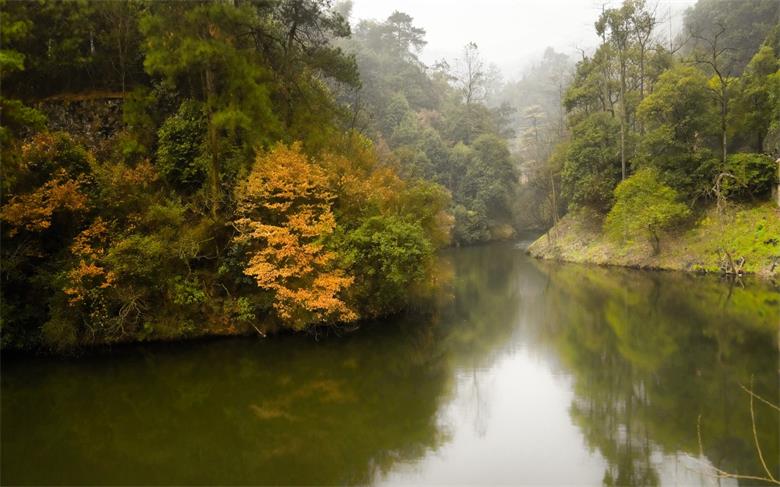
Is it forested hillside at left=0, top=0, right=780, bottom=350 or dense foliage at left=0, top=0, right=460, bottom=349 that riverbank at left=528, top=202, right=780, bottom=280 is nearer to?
forested hillside at left=0, top=0, right=780, bottom=350

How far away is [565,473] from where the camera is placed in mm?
8234

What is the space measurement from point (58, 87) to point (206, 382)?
13.0 metres

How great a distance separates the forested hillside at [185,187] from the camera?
1399 centimetres

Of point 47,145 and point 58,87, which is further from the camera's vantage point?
point 58,87

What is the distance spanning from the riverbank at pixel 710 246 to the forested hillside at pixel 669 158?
63 mm

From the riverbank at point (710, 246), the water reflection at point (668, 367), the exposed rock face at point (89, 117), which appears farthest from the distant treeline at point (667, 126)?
the exposed rock face at point (89, 117)

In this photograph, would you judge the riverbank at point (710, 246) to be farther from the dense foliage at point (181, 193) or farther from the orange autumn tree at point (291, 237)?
the orange autumn tree at point (291, 237)

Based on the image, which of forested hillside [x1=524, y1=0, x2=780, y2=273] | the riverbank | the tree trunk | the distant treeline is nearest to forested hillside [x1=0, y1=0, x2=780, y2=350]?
the tree trunk

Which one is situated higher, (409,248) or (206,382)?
(409,248)

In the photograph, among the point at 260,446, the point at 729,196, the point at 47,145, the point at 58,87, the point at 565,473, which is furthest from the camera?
the point at 729,196

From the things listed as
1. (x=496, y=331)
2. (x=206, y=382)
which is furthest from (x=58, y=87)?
(x=496, y=331)

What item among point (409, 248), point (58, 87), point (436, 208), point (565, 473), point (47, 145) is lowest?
point (565, 473)

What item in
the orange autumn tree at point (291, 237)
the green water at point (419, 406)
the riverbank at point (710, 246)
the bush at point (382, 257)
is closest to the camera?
the green water at point (419, 406)

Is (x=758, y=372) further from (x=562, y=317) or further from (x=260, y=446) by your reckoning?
(x=260, y=446)
